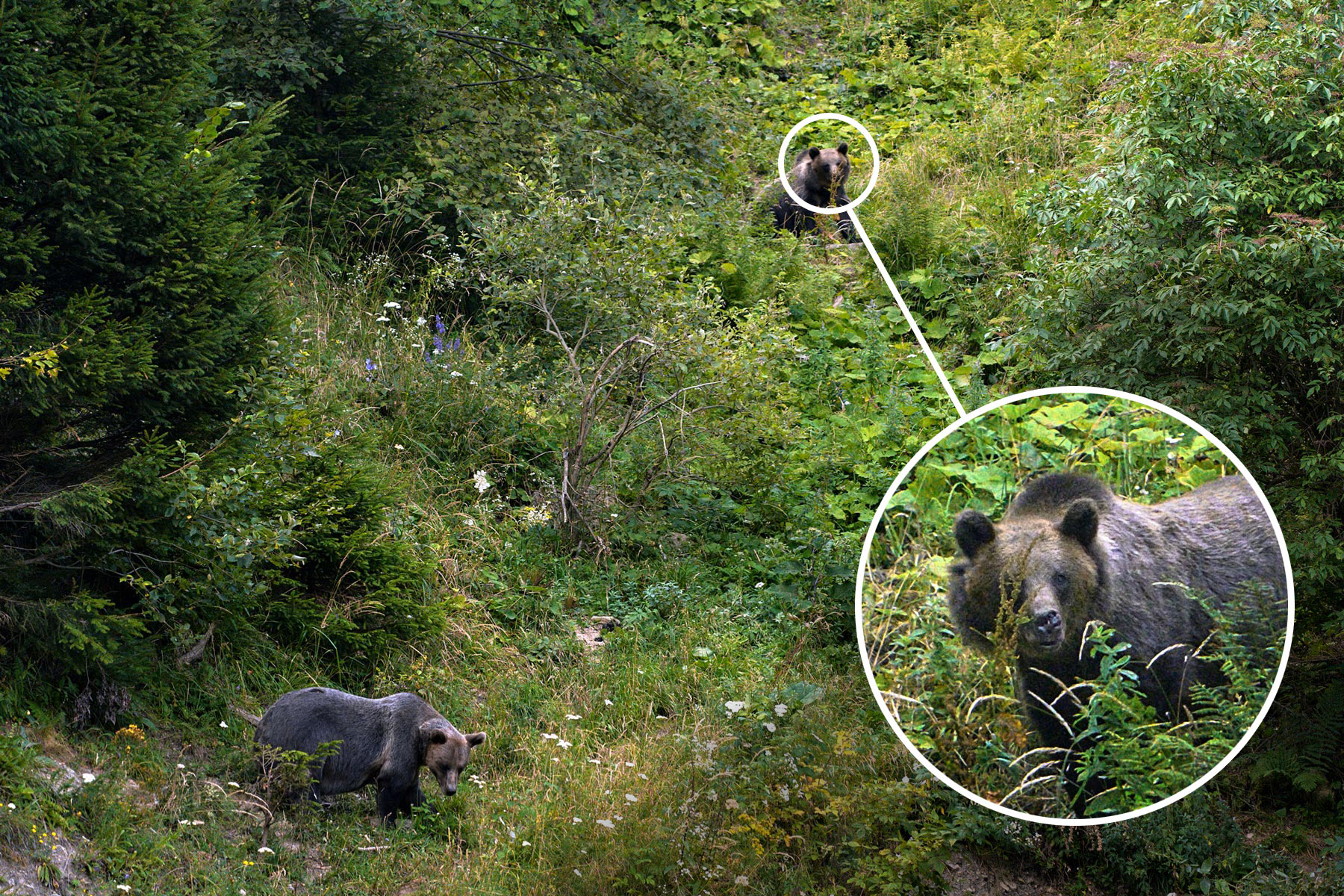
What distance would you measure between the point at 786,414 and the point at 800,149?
290 inches

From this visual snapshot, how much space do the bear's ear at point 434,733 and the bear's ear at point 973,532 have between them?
178 inches

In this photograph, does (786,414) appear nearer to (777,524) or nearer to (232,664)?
(777,524)

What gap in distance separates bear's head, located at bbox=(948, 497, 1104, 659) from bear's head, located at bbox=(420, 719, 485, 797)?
436 centimetres

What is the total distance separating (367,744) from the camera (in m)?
6.99

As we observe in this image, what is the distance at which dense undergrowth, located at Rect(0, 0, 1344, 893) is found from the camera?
20.7 ft

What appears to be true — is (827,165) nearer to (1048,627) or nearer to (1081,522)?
(1081,522)

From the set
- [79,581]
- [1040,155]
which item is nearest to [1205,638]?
[79,581]

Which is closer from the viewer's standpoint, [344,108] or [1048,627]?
[1048,627]

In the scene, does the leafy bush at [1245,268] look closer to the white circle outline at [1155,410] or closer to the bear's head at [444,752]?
the white circle outline at [1155,410]

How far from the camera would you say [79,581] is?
6656 mm

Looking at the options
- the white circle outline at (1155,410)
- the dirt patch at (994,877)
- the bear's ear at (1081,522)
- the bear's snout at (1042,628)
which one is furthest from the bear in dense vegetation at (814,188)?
the bear's snout at (1042,628)

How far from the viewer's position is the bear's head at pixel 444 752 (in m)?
6.83

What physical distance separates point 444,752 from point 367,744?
1.50 feet

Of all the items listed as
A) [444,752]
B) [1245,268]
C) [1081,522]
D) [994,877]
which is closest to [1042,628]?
[1081,522]
